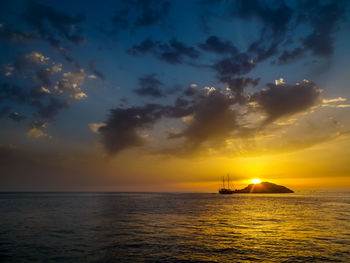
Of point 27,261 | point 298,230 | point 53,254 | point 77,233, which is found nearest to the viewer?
point 27,261

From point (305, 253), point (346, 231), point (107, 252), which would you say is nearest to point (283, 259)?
point (305, 253)

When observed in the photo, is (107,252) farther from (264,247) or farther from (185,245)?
(264,247)

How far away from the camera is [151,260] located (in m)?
22.5

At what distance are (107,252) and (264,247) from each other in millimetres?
17327

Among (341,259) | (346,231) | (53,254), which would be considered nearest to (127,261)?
(53,254)

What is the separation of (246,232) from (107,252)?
2174 centimetres

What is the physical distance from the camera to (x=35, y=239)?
3153 centimetres

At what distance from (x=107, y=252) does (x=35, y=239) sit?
506 inches

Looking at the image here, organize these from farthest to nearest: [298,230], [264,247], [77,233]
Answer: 1. [298,230]
2. [77,233]
3. [264,247]

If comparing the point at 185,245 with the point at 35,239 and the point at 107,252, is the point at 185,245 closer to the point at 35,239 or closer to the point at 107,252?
the point at 107,252

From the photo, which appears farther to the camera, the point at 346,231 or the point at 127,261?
the point at 346,231

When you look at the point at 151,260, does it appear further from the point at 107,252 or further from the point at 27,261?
the point at 27,261

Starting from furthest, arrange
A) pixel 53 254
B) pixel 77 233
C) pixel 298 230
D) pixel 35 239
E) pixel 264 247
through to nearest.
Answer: pixel 298 230 < pixel 77 233 < pixel 35 239 < pixel 264 247 < pixel 53 254

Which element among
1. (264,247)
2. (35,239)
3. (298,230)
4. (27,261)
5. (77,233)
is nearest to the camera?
(27,261)
